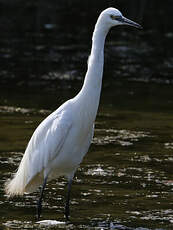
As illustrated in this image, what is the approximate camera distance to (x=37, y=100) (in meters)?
13.2

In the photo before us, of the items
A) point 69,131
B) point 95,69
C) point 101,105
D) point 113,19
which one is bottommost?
point 101,105

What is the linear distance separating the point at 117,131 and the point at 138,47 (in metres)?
8.42

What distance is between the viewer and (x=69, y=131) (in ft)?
22.5

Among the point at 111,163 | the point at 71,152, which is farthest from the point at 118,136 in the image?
the point at 71,152

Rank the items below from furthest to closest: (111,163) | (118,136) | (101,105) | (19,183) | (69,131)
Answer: (101,105) → (118,136) → (111,163) → (19,183) → (69,131)

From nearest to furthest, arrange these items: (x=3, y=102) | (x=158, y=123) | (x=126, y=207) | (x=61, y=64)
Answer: (x=126, y=207) < (x=158, y=123) < (x=3, y=102) < (x=61, y=64)

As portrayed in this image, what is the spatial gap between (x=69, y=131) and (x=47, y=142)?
243mm

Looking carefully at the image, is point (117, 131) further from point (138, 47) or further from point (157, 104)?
point (138, 47)

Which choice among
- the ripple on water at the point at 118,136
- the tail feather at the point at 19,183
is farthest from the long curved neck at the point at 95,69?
the ripple on water at the point at 118,136

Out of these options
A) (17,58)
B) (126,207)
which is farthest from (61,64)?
(126,207)

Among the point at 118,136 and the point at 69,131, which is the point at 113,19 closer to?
the point at 69,131

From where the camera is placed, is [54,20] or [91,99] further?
[54,20]

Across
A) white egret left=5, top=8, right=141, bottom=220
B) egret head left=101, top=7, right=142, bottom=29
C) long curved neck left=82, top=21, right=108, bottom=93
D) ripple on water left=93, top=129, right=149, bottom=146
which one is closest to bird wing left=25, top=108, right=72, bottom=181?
white egret left=5, top=8, right=141, bottom=220

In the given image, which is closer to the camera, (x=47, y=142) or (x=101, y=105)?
(x=47, y=142)
